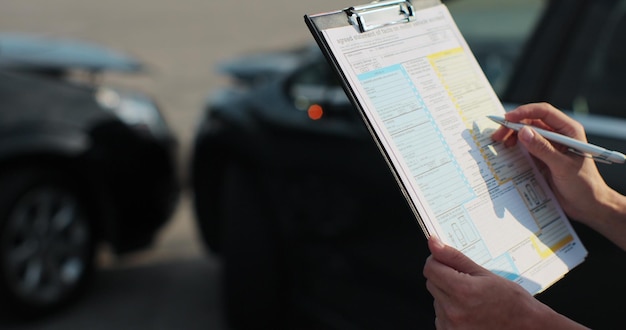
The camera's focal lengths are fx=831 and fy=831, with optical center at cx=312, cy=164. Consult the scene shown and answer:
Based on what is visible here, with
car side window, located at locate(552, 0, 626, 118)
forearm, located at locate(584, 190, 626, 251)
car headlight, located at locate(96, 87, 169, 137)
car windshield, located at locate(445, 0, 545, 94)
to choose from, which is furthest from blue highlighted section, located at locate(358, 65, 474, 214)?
car headlight, located at locate(96, 87, 169, 137)

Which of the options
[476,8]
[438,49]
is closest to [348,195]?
[476,8]

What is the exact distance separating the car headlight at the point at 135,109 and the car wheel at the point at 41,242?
0.48m

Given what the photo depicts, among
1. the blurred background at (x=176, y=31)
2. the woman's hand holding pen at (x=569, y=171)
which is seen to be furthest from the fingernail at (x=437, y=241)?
the blurred background at (x=176, y=31)

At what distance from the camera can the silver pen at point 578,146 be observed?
1446 millimetres

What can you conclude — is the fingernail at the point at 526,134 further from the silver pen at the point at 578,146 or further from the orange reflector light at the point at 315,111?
the orange reflector light at the point at 315,111

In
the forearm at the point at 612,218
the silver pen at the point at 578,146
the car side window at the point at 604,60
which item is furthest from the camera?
the car side window at the point at 604,60

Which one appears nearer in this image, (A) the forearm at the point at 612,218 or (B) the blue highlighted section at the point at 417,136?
(B) the blue highlighted section at the point at 417,136

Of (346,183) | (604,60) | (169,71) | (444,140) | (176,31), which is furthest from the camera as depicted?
(176,31)

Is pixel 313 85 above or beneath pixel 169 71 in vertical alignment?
beneath

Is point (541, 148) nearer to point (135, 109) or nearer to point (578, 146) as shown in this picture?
point (578, 146)

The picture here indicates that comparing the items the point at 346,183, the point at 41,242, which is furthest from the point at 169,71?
the point at 346,183

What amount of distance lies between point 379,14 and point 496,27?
2.84m

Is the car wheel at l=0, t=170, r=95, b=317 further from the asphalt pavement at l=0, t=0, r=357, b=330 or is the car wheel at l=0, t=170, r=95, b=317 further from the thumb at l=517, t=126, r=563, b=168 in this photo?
the thumb at l=517, t=126, r=563, b=168

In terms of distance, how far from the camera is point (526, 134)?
147cm
